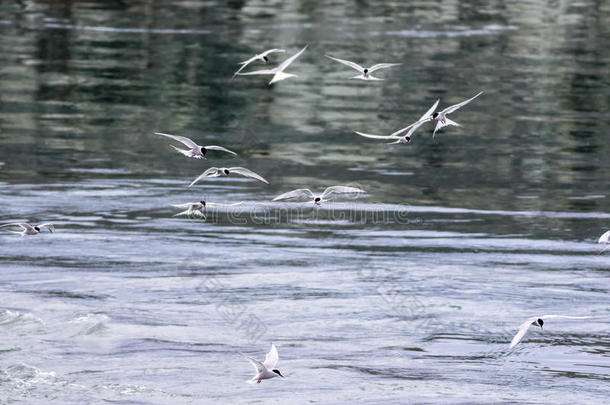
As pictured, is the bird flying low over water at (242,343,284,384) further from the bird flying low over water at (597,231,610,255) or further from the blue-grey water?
the bird flying low over water at (597,231,610,255)

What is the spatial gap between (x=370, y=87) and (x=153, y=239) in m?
11.7

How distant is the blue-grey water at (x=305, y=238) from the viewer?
28.5 ft

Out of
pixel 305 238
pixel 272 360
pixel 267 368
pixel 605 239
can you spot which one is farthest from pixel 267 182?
pixel 267 368

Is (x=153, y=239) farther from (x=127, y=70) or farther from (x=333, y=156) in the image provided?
(x=127, y=70)

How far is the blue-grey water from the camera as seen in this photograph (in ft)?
28.5

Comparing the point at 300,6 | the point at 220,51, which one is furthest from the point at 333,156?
the point at 300,6

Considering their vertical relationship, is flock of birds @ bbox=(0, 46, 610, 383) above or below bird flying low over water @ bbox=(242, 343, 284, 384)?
above

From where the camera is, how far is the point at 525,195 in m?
14.1

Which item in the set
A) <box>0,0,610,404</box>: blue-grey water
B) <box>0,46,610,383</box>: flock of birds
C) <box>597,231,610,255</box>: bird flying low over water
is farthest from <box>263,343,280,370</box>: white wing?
<box>597,231,610,255</box>: bird flying low over water

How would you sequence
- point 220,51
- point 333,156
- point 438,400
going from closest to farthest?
point 438,400 < point 333,156 < point 220,51

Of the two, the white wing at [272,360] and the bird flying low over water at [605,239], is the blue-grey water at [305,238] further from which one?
the white wing at [272,360]

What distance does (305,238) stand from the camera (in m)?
12.1

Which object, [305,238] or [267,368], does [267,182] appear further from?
[267,368]

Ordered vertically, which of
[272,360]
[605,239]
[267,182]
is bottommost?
[272,360]
